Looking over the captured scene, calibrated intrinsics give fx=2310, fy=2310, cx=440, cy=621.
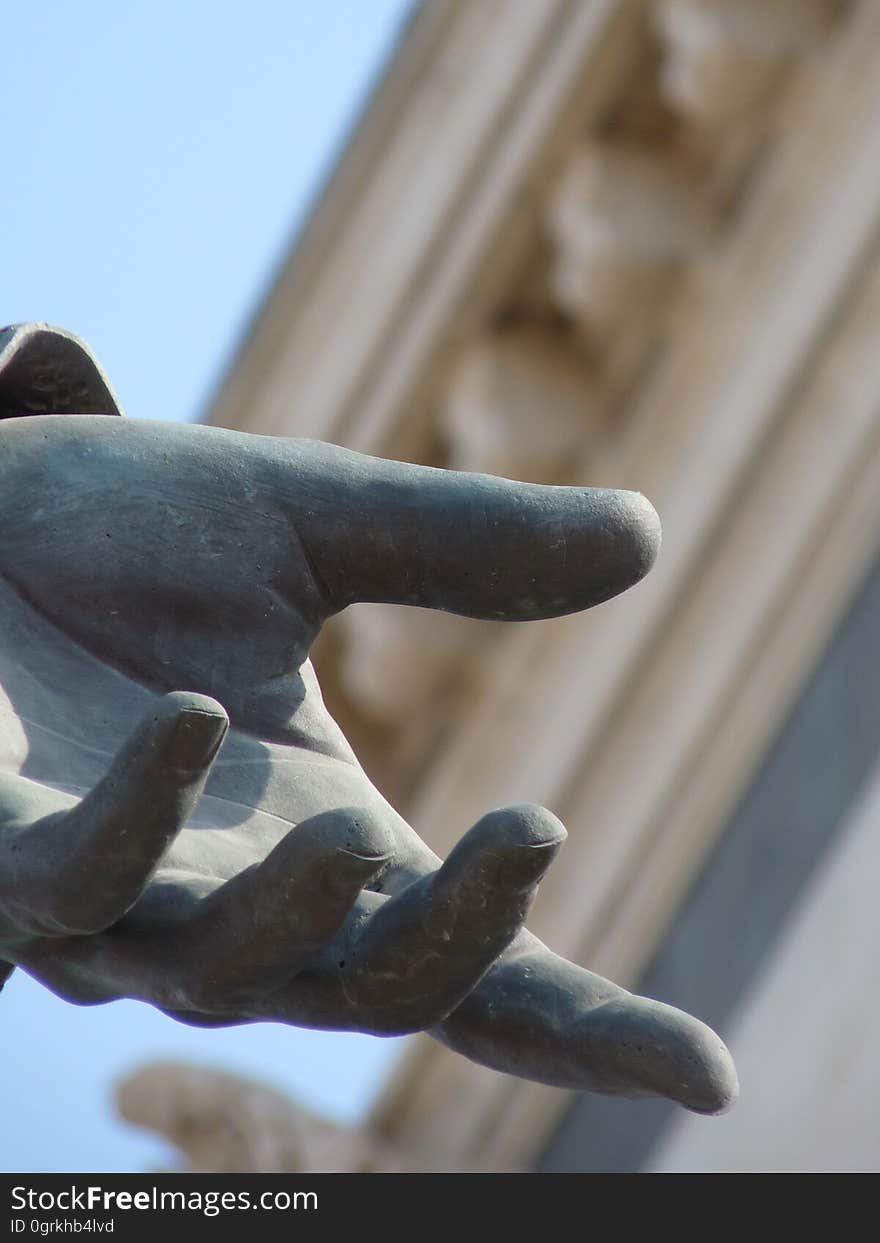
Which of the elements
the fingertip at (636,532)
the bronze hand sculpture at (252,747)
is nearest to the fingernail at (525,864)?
the bronze hand sculpture at (252,747)

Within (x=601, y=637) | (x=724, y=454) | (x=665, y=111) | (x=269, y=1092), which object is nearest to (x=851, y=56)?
(x=665, y=111)

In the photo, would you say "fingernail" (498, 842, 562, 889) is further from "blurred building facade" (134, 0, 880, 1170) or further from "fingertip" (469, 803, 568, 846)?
"blurred building facade" (134, 0, 880, 1170)

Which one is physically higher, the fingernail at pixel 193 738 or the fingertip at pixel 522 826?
the fingertip at pixel 522 826

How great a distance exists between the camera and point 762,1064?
2.25m

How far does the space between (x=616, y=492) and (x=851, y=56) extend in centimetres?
179

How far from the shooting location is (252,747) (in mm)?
771

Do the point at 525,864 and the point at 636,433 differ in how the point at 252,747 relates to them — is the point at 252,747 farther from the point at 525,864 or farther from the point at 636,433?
the point at 636,433

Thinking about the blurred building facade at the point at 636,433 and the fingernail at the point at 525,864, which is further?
the blurred building facade at the point at 636,433

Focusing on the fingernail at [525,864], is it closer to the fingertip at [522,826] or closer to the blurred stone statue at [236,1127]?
the fingertip at [522,826]

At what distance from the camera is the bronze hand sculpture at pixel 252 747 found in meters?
0.61

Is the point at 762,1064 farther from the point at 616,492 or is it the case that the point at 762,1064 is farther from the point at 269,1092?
the point at 616,492

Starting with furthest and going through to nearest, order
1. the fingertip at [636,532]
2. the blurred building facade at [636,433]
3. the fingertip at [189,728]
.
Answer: the blurred building facade at [636,433]
the fingertip at [636,532]
the fingertip at [189,728]

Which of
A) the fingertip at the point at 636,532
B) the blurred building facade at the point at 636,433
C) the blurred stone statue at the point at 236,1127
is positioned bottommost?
the blurred stone statue at the point at 236,1127

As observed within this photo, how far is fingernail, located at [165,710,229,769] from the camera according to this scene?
58 cm
